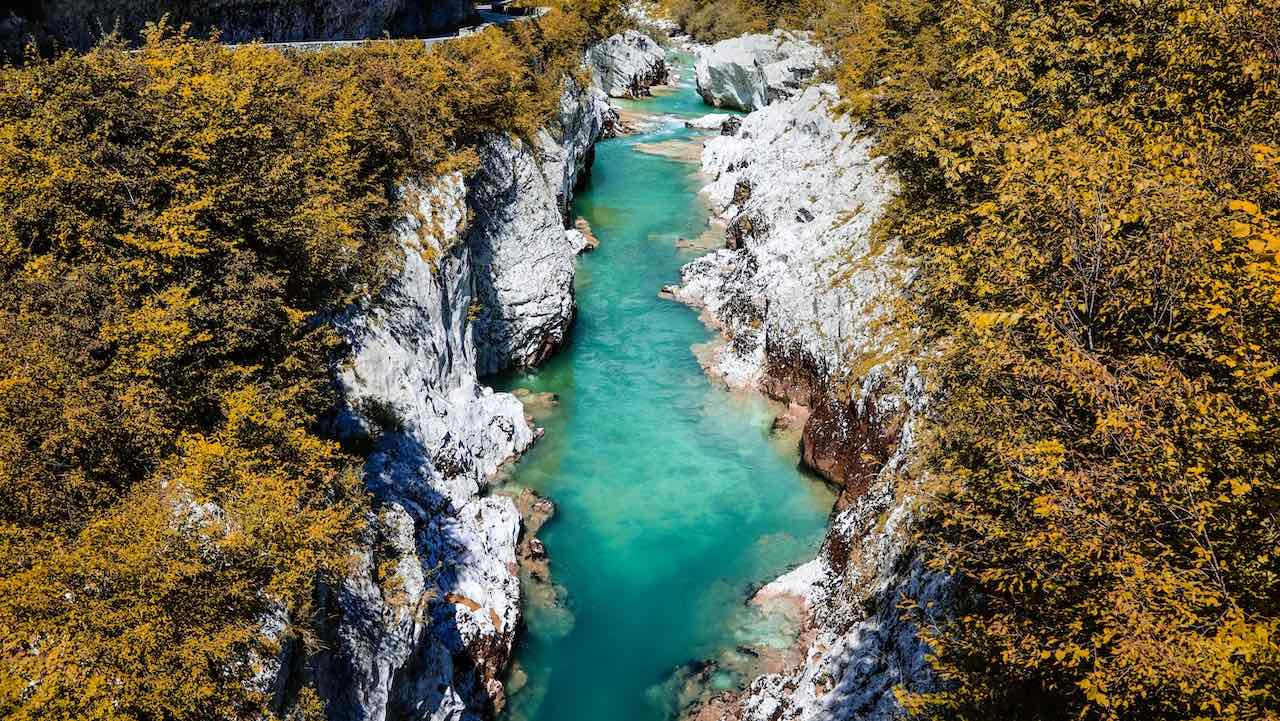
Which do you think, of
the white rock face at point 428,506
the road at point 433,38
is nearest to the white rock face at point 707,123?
the road at point 433,38

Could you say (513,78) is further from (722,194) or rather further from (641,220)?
(722,194)

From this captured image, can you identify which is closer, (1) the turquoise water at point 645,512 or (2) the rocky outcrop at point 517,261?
(1) the turquoise water at point 645,512

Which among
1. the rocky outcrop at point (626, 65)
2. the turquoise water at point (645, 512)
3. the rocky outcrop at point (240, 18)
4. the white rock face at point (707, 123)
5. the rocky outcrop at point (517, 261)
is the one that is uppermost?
the rocky outcrop at point (626, 65)

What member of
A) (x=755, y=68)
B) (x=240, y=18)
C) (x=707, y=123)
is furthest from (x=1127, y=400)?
(x=707, y=123)

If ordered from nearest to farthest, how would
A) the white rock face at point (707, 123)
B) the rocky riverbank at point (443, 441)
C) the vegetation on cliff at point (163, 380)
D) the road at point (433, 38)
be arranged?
the vegetation on cliff at point (163, 380)
the rocky riverbank at point (443, 441)
the road at point (433, 38)
the white rock face at point (707, 123)

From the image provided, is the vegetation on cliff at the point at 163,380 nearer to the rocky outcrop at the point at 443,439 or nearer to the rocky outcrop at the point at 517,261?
the rocky outcrop at the point at 443,439

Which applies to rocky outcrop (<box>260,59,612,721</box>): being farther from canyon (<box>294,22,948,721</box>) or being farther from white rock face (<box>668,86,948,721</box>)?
white rock face (<box>668,86,948,721</box>)
